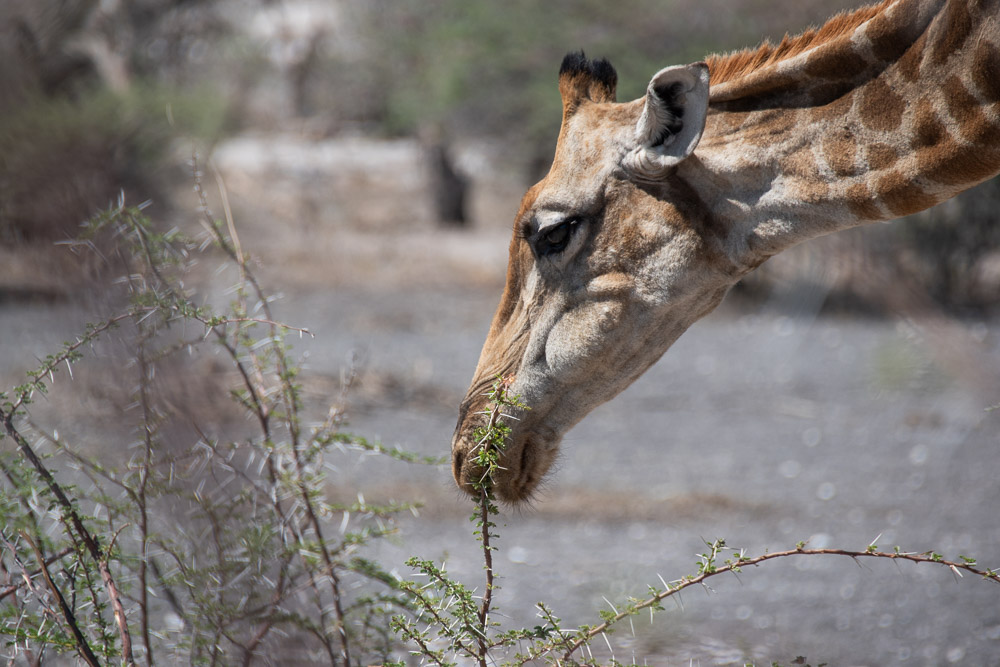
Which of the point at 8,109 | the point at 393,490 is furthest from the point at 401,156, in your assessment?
the point at 8,109

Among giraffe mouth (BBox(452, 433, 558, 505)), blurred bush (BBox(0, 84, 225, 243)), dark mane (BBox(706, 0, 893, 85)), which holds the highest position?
blurred bush (BBox(0, 84, 225, 243))

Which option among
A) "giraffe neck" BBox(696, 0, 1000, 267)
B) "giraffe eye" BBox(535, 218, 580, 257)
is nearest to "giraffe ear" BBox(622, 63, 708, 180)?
"giraffe neck" BBox(696, 0, 1000, 267)

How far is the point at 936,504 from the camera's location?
5.82 metres

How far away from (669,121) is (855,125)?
1.65 ft

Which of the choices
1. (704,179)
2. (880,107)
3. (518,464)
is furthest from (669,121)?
(518,464)

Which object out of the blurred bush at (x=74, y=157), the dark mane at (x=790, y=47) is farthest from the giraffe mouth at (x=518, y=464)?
the blurred bush at (x=74, y=157)

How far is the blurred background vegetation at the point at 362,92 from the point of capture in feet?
16.6

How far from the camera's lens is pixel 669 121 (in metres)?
2.68

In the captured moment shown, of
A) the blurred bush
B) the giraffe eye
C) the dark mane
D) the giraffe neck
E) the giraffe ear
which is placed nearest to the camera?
the giraffe neck

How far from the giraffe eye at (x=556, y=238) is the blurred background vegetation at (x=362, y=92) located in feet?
2.56

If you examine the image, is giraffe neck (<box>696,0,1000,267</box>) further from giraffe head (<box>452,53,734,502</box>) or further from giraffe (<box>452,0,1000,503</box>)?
giraffe head (<box>452,53,734,502</box>)

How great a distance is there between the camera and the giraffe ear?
102 inches

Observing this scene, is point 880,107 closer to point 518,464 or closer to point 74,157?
point 518,464

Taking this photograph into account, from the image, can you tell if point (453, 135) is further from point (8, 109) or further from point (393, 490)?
point (8, 109)
